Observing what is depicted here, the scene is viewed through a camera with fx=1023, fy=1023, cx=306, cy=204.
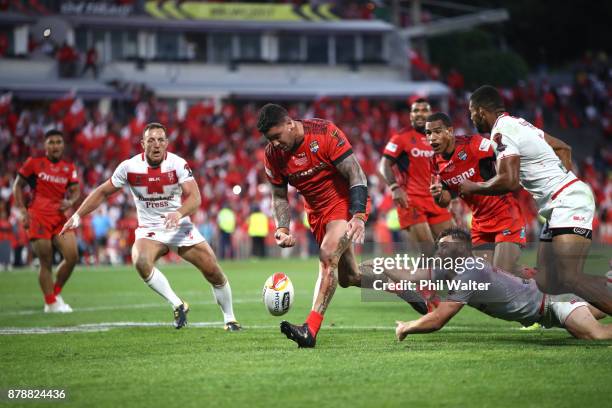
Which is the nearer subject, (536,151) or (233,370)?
(233,370)

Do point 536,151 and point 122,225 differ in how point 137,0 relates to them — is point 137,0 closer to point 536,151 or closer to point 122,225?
point 122,225

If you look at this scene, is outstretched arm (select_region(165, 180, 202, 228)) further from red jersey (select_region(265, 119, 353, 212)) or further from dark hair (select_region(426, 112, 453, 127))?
dark hair (select_region(426, 112, 453, 127))

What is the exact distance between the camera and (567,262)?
395 inches

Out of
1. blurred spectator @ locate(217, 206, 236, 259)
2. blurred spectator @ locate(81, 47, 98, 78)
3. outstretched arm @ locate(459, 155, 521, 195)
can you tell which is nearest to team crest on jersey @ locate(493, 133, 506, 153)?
outstretched arm @ locate(459, 155, 521, 195)

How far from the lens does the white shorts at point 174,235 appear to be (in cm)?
1296

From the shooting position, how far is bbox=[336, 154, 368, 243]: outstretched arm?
1052 centimetres

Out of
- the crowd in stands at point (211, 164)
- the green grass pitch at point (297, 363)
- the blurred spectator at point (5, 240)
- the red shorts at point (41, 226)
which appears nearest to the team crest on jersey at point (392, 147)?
the green grass pitch at point (297, 363)

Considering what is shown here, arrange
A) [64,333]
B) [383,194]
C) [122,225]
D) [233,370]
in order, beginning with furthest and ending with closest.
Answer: [383,194] < [122,225] < [64,333] < [233,370]

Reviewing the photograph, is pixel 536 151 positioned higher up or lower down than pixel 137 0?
lower down

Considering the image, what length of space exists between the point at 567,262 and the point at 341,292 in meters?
10.9

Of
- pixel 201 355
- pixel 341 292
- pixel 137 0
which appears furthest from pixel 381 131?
pixel 201 355

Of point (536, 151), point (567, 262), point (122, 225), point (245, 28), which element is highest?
point (245, 28)

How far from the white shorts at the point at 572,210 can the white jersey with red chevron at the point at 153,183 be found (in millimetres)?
4886

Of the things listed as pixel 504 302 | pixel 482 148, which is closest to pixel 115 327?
pixel 482 148
